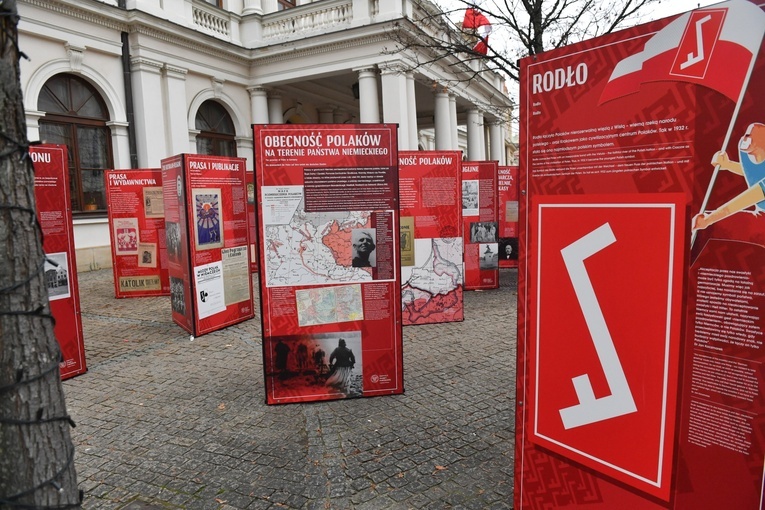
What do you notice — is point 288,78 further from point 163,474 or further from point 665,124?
point 665,124

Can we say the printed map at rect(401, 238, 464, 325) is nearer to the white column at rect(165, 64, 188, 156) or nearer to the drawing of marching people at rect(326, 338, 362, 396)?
the drawing of marching people at rect(326, 338, 362, 396)

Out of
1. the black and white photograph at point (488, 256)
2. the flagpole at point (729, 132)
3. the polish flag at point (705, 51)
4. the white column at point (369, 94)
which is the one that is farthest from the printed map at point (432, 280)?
the white column at point (369, 94)

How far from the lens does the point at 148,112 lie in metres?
15.3

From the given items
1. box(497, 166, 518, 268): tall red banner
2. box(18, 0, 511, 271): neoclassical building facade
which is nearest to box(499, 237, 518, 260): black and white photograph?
box(497, 166, 518, 268): tall red banner

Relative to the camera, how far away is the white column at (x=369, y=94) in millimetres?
17328

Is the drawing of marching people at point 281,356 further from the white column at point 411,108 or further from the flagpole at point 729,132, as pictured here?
the white column at point 411,108

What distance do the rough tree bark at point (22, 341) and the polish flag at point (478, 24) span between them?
28.3ft

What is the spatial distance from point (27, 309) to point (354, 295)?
2.83 meters

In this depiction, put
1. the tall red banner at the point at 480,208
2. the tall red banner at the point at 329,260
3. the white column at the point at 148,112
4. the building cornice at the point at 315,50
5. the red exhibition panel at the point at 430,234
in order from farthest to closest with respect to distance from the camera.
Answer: the building cornice at the point at 315,50 < the white column at the point at 148,112 < the tall red banner at the point at 480,208 < the red exhibition panel at the point at 430,234 < the tall red banner at the point at 329,260

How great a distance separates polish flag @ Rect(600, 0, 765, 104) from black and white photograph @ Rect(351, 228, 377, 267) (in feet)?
8.58

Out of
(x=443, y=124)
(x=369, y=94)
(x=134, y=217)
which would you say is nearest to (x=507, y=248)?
→ (x=134, y=217)

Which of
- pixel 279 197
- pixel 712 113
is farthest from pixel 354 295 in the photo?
pixel 712 113

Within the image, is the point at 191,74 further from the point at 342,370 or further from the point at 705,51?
the point at 705,51

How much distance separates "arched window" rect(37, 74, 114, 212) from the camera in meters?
13.3
